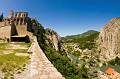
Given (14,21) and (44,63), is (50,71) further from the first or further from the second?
(14,21)

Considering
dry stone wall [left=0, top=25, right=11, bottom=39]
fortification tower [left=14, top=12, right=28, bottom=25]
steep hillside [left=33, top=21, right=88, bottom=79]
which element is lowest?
steep hillside [left=33, top=21, right=88, bottom=79]

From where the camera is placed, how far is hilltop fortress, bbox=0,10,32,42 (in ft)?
190

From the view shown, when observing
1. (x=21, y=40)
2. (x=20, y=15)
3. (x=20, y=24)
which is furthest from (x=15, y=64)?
(x=20, y=15)

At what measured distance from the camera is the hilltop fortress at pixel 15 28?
5796 cm

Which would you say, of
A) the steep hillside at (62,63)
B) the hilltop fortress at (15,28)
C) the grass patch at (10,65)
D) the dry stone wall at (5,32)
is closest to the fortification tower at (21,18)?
the hilltop fortress at (15,28)

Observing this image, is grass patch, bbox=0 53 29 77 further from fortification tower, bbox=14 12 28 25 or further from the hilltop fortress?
fortification tower, bbox=14 12 28 25

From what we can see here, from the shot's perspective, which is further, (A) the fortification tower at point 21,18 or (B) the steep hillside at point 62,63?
(A) the fortification tower at point 21,18

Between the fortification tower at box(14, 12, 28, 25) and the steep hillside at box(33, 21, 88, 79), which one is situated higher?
the fortification tower at box(14, 12, 28, 25)

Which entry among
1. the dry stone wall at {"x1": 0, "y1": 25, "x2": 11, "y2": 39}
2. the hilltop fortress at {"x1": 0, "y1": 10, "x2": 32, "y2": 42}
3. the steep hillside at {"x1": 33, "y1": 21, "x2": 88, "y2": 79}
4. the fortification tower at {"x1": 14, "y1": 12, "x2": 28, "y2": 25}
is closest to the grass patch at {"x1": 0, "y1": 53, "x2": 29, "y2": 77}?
the steep hillside at {"x1": 33, "y1": 21, "x2": 88, "y2": 79}

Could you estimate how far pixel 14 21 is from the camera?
2594 inches

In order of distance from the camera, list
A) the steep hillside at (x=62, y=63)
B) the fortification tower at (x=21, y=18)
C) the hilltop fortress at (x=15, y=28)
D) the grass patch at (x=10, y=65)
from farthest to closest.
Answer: the fortification tower at (x=21, y=18)
the hilltop fortress at (x=15, y=28)
the steep hillside at (x=62, y=63)
the grass patch at (x=10, y=65)

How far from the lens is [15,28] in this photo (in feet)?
210

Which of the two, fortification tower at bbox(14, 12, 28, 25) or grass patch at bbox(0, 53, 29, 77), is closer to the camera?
grass patch at bbox(0, 53, 29, 77)

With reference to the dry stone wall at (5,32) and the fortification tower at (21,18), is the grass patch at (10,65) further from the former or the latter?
the fortification tower at (21,18)
